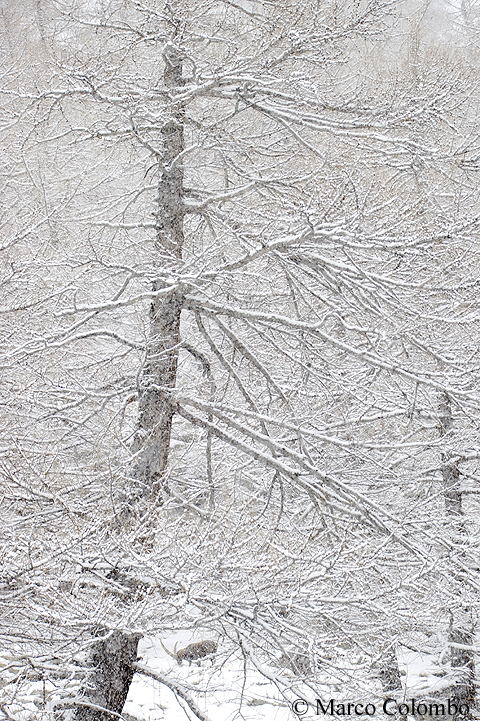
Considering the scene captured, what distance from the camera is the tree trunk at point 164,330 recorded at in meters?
5.71

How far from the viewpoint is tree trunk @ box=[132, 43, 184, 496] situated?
5.71 meters

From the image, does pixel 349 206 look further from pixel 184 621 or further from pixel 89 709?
pixel 89 709

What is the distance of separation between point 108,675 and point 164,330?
2.80m

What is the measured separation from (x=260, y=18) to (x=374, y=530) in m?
4.56

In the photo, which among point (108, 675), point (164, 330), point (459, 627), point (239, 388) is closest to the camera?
point (108, 675)

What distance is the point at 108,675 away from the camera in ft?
17.0

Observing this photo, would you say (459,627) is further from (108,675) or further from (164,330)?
(164,330)

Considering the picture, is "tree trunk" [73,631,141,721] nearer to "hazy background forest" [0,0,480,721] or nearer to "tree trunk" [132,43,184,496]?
"hazy background forest" [0,0,480,721]

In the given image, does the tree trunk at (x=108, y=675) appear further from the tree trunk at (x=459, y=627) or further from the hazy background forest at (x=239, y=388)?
the tree trunk at (x=459, y=627)

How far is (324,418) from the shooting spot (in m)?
7.25

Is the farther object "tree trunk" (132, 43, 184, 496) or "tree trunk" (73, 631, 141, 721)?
"tree trunk" (132, 43, 184, 496)

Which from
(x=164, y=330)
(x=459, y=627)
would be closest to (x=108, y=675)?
(x=164, y=330)

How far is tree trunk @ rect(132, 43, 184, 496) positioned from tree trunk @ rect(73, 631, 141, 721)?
1.15 metres

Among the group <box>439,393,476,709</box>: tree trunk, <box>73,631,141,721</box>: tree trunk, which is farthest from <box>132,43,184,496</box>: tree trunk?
<box>439,393,476,709</box>: tree trunk
